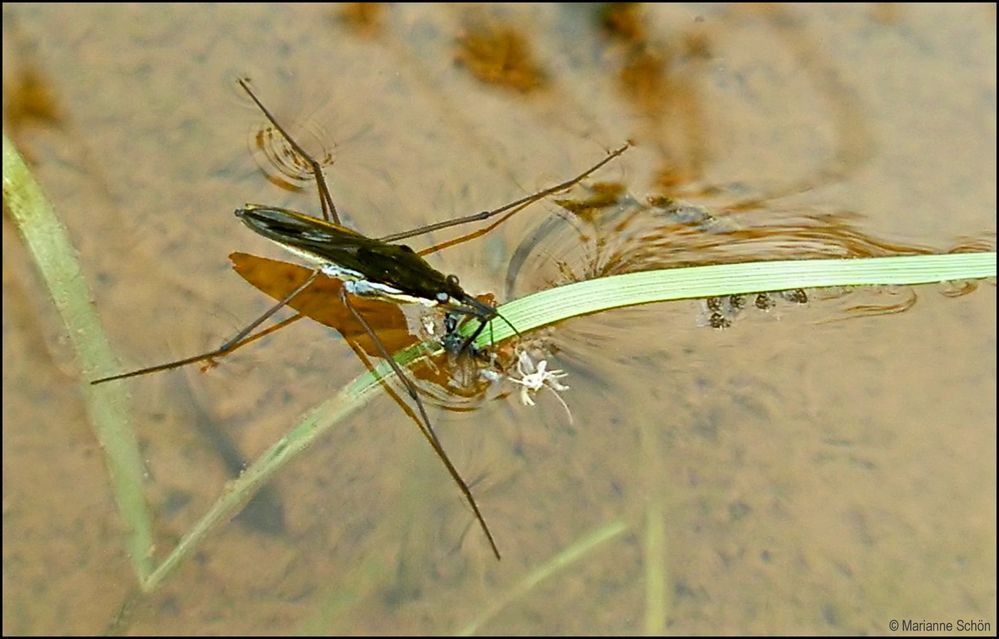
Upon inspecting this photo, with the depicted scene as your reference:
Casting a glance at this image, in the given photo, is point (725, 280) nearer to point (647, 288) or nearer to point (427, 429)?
point (647, 288)

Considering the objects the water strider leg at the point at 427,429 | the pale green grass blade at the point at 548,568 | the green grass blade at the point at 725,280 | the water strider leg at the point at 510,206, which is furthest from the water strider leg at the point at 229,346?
the pale green grass blade at the point at 548,568

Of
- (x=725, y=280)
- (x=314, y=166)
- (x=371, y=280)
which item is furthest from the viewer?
(x=314, y=166)

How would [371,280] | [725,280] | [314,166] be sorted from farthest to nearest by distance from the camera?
[314,166] → [371,280] → [725,280]

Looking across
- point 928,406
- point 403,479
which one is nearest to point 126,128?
point 403,479

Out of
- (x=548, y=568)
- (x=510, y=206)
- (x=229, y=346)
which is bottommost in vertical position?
(x=548, y=568)


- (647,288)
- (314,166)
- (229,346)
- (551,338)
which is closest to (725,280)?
(647,288)

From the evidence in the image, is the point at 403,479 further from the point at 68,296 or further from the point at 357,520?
the point at 68,296

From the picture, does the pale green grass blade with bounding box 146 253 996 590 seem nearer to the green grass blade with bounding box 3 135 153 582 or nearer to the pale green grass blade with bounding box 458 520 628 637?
the green grass blade with bounding box 3 135 153 582
